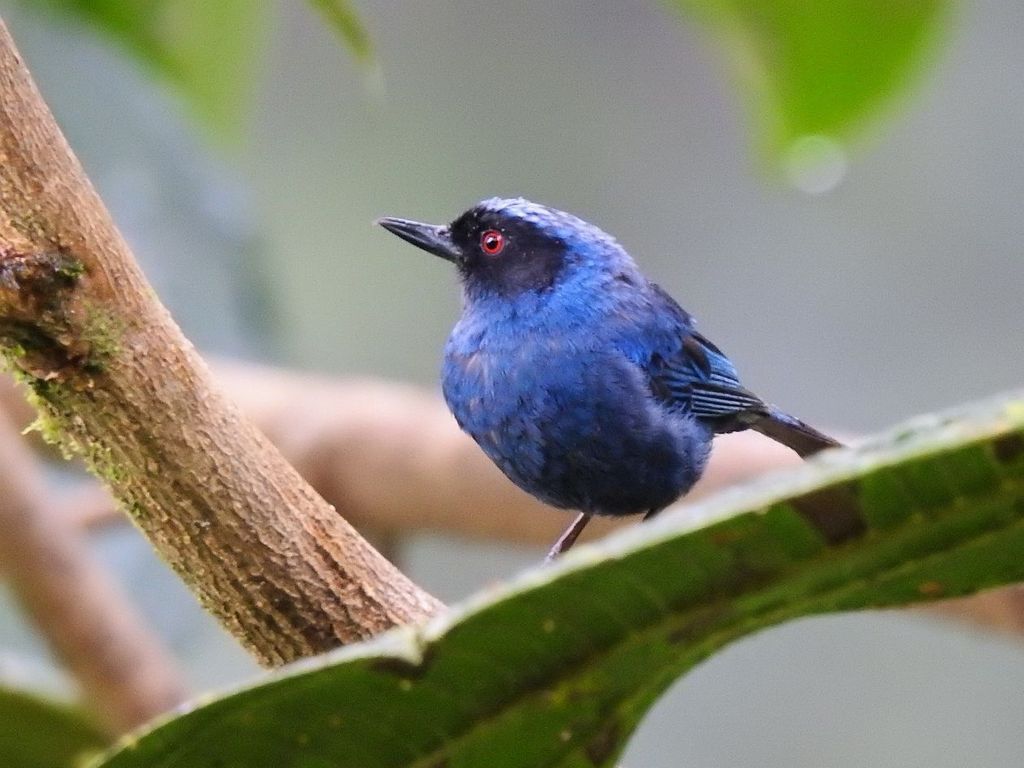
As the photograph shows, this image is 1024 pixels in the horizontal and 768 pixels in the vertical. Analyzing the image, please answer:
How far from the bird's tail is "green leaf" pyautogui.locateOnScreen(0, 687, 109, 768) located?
5.53 feet

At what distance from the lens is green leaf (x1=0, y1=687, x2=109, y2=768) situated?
3100mm

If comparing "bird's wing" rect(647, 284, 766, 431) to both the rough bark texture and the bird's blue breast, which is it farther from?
the rough bark texture

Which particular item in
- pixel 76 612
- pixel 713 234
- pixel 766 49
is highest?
pixel 713 234

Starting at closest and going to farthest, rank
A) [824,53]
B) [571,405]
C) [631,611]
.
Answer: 1. [631,611]
2. [571,405]
3. [824,53]

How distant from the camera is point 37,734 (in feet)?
10.3

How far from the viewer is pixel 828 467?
3.22 ft

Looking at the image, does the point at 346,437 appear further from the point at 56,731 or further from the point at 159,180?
the point at 56,731

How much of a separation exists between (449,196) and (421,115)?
67 centimetres

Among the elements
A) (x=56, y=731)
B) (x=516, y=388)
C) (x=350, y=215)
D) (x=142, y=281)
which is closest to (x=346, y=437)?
(x=56, y=731)

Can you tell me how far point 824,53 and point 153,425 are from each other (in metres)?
2.35

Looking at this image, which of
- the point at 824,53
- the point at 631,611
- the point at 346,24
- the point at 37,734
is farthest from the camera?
the point at 824,53

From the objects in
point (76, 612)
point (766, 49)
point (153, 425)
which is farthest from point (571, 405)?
point (76, 612)

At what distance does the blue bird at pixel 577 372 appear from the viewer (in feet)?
8.38

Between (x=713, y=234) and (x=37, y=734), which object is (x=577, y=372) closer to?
(x=37, y=734)
